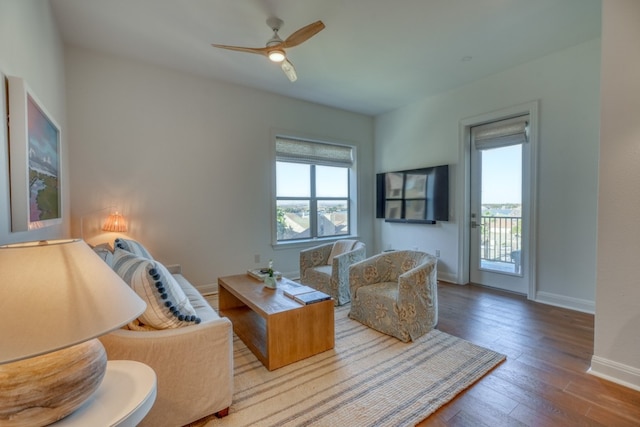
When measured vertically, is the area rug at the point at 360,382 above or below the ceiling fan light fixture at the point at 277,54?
below

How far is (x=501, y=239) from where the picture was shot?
3904 mm

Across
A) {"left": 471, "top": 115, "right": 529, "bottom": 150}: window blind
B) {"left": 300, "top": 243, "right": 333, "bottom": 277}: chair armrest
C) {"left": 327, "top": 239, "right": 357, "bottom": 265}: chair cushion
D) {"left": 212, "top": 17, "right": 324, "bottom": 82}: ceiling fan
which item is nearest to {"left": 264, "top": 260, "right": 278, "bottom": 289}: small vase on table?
{"left": 300, "top": 243, "right": 333, "bottom": 277}: chair armrest

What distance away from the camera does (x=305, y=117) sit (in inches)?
185

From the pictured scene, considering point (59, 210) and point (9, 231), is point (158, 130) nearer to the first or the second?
point (59, 210)

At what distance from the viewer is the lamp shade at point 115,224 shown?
3.12 meters

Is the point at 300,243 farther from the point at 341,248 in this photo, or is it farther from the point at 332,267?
the point at 332,267

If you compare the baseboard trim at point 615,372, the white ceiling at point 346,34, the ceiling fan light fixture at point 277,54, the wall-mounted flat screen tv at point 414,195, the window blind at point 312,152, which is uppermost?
the white ceiling at point 346,34

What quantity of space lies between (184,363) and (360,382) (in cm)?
111

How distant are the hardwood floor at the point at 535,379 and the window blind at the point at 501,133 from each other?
6.74ft

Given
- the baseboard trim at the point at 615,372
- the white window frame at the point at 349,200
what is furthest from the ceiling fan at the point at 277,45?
the baseboard trim at the point at 615,372

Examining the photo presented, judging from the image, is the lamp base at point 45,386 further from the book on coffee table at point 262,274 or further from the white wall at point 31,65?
the book on coffee table at point 262,274

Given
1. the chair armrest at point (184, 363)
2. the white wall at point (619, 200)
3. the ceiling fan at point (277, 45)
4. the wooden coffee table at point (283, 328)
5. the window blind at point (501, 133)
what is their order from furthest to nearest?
1. the window blind at point (501, 133)
2. the ceiling fan at point (277, 45)
3. the wooden coffee table at point (283, 328)
4. the white wall at point (619, 200)
5. the chair armrest at point (184, 363)

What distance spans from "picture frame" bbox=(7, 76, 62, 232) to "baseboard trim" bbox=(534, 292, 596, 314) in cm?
467

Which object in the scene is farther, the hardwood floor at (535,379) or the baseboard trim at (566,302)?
the baseboard trim at (566,302)
